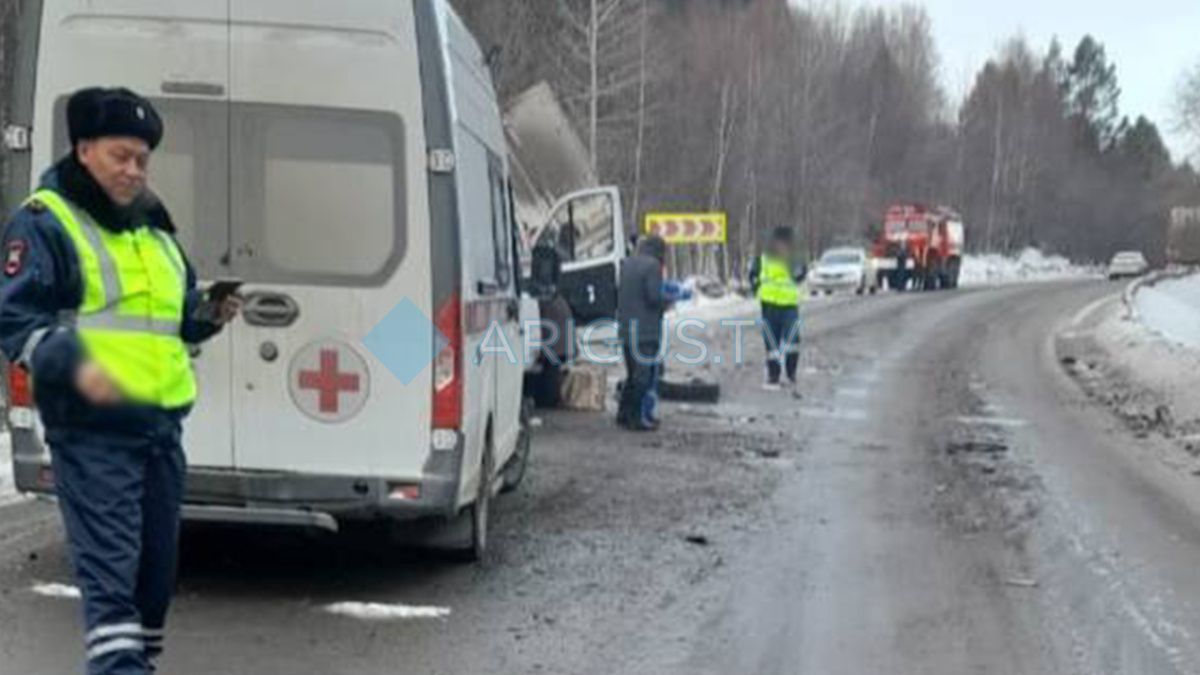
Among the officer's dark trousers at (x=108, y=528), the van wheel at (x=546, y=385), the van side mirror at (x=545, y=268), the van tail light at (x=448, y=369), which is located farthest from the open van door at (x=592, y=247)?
the officer's dark trousers at (x=108, y=528)

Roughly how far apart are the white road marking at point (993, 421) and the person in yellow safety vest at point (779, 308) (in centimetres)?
304

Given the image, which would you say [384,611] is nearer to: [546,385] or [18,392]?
[18,392]

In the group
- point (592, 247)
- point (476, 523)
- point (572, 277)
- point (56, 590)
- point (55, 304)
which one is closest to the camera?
point (55, 304)

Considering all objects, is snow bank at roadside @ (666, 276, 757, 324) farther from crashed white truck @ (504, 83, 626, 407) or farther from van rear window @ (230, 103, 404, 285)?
van rear window @ (230, 103, 404, 285)

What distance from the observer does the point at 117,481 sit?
14.7 feet

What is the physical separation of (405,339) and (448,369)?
0.23 meters

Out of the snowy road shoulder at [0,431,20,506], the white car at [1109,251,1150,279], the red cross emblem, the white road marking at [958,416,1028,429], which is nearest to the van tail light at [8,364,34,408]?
the red cross emblem

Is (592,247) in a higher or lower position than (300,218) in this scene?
lower

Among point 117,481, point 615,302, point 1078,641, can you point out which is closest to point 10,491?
point 117,481

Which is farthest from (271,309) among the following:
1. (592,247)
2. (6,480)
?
(592,247)

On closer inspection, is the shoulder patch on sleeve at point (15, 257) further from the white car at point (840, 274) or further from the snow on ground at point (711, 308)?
the white car at point (840, 274)

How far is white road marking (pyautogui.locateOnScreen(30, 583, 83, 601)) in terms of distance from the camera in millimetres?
6965

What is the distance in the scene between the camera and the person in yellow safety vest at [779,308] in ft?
59.4

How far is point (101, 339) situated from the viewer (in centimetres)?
445
